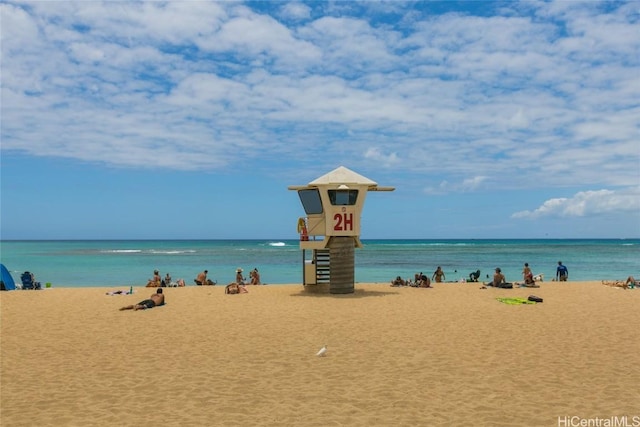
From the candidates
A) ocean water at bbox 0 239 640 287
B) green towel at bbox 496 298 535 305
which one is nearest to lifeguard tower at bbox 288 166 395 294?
green towel at bbox 496 298 535 305

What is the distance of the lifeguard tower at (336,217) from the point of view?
68.1 feet

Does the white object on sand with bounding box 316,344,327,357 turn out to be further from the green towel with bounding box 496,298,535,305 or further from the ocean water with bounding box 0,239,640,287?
the ocean water with bounding box 0,239,640,287

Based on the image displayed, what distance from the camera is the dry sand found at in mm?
7270

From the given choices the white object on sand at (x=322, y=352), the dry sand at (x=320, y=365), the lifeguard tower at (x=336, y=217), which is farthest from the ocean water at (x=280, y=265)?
the white object on sand at (x=322, y=352)

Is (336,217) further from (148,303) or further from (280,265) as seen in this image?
(280,265)

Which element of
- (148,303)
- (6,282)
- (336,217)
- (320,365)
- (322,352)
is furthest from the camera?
(6,282)

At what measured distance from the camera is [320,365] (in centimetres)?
984

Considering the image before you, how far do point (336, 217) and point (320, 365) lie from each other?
1128 centimetres

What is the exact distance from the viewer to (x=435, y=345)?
11.5m

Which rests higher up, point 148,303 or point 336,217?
point 336,217

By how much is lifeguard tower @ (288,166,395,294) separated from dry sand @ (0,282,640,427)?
3.19m

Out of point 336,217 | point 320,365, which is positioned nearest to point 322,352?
point 320,365

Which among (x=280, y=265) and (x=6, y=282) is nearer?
(x=6, y=282)

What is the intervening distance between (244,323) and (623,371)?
941cm
